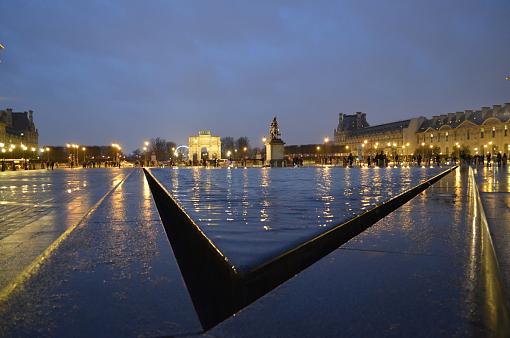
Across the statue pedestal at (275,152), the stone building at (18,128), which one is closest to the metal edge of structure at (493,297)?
the statue pedestal at (275,152)

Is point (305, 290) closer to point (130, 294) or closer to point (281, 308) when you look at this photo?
point (281, 308)

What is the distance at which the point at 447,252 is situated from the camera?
2.75 meters

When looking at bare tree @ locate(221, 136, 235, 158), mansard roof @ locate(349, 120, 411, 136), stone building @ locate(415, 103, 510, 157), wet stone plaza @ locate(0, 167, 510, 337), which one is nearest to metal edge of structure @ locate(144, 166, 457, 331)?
wet stone plaza @ locate(0, 167, 510, 337)

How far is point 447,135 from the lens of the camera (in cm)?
10581

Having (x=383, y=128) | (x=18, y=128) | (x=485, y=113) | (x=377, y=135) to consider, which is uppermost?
Result: (x=485, y=113)

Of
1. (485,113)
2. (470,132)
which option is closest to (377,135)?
(470,132)

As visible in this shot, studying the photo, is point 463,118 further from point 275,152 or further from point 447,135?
point 275,152

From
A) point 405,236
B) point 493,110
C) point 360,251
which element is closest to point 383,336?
point 360,251

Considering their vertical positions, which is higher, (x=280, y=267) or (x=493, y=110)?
(x=493, y=110)

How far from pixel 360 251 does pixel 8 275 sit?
6.69 feet

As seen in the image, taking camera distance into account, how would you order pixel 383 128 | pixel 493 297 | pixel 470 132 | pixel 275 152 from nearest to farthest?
1. pixel 493 297
2. pixel 275 152
3. pixel 470 132
4. pixel 383 128

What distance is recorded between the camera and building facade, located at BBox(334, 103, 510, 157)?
302 ft

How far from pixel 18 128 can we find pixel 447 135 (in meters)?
108

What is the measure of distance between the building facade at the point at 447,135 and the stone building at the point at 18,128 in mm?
81132
